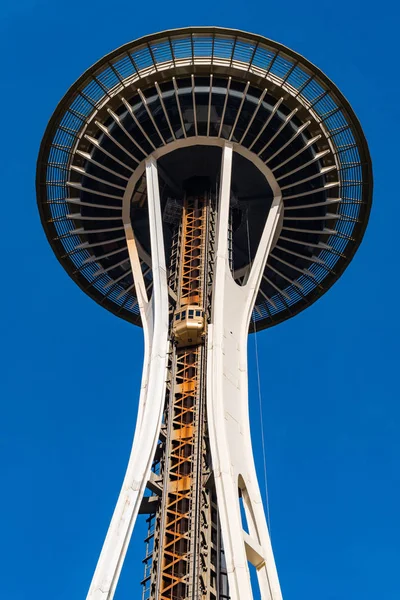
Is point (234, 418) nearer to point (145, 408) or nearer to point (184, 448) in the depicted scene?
point (184, 448)

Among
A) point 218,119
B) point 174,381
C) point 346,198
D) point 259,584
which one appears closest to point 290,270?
point 346,198

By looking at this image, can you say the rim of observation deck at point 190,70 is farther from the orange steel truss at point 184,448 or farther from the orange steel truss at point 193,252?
the orange steel truss at point 184,448

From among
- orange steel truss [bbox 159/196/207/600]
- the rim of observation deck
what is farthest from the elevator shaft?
the rim of observation deck

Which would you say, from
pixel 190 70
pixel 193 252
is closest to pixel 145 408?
pixel 193 252

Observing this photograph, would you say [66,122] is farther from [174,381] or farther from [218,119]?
[174,381]

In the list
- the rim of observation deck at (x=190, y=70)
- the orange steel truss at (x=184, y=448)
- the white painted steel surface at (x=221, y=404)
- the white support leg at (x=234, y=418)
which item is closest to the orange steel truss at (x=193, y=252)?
the orange steel truss at (x=184, y=448)
